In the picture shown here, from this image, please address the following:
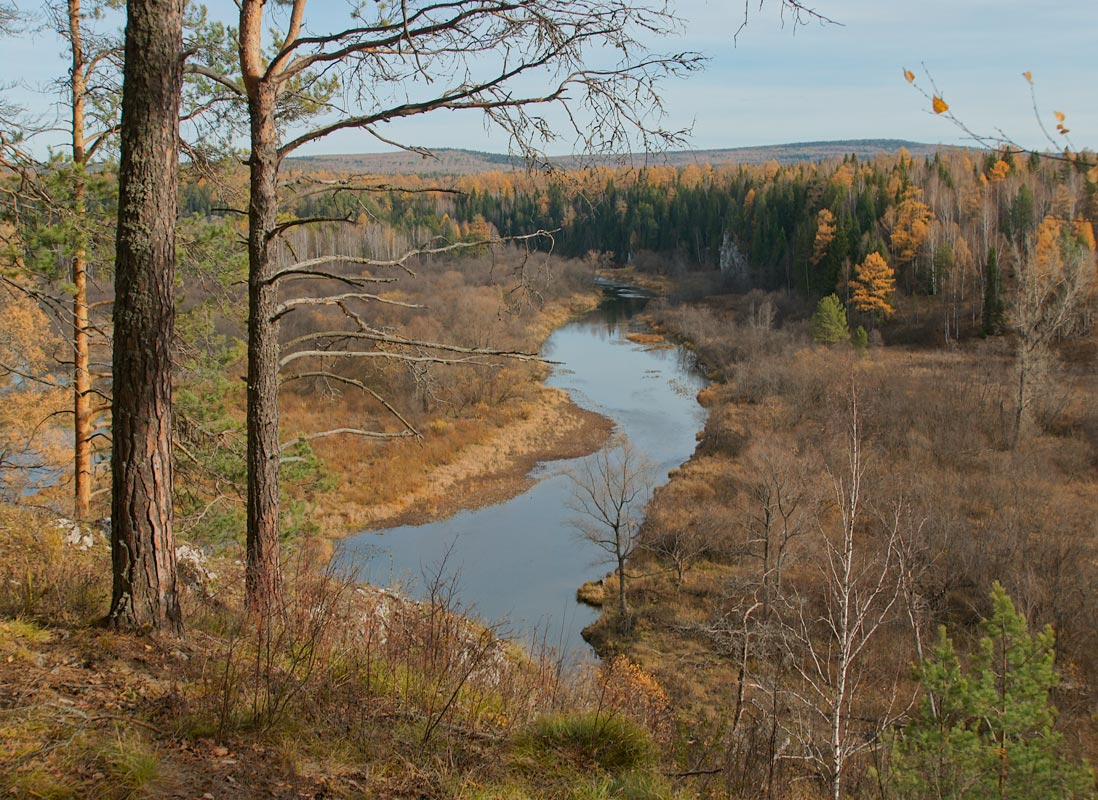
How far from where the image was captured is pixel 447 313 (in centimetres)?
3797

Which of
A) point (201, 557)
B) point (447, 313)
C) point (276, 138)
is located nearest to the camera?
point (276, 138)

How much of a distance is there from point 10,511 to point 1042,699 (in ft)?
32.2

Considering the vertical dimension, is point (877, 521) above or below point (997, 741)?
below

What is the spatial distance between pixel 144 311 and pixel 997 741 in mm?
8852

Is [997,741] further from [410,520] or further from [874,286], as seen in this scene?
[874,286]

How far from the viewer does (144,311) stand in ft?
12.8

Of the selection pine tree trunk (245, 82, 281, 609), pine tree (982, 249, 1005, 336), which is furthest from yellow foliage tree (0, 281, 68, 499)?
pine tree (982, 249, 1005, 336)

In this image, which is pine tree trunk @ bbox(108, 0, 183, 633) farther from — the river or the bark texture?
the river

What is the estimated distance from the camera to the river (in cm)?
1694

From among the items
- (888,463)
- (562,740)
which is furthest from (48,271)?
(888,463)

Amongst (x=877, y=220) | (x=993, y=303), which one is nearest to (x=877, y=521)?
(x=993, y=303)

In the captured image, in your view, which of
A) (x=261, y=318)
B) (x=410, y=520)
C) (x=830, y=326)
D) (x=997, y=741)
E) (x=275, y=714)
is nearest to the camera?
(x=275, y=714)

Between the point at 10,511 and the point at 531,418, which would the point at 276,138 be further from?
the point at 531,418


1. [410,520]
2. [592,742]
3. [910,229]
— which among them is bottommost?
[410,520]
